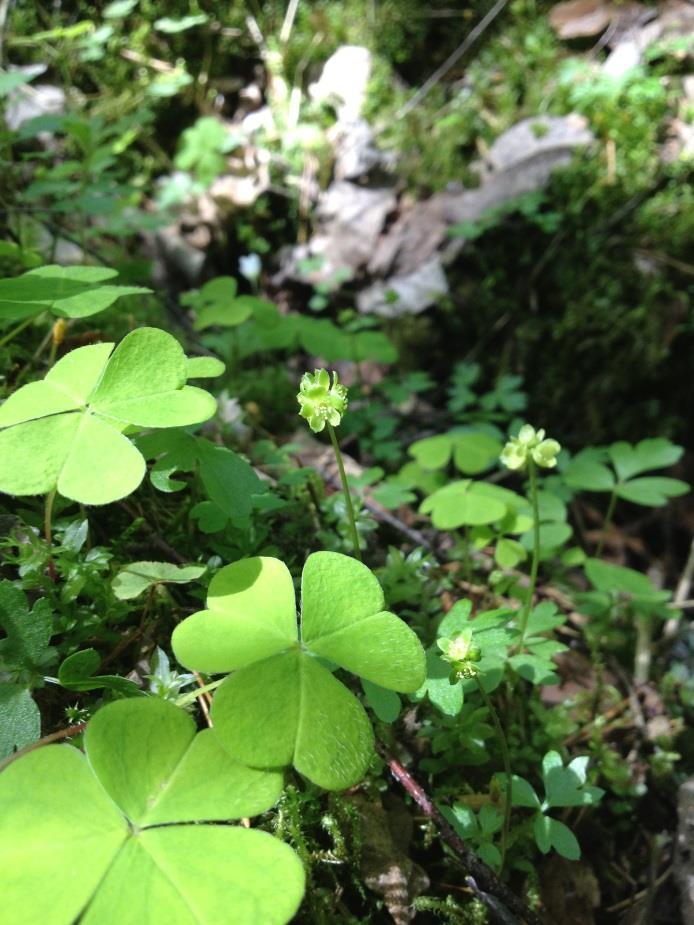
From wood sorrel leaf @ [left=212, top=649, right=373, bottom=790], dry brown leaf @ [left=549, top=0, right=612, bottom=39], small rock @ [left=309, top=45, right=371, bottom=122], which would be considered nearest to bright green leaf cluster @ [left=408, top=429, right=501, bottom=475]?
wood sorrel leaf @ [left=212, top=649, right=373, bottom=790]

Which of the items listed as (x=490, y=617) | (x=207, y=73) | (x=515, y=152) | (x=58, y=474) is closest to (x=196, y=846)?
(x=58, y=474)

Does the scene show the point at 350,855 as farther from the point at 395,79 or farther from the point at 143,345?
the point at 395,79

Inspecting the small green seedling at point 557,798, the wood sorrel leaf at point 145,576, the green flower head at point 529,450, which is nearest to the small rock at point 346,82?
the green flower head at point 529,450

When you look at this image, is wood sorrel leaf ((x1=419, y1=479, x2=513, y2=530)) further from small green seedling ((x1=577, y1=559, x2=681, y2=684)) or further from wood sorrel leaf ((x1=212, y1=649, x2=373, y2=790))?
wood sorrel leaf ((x1=212, y1=649, x2=373, y2=790))

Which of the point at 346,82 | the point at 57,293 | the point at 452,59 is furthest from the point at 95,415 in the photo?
the point at 452,59

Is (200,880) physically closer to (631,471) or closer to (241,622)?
(241,622)

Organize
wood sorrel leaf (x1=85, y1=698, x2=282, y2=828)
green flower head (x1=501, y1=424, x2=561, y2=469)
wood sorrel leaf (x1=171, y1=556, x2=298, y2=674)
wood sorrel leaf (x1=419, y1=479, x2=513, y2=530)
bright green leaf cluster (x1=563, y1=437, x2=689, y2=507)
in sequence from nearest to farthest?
wood sorrel leaf (x1=85, y1=698, x2=282, y2=828)
wood sorrel leaf (x1=171, y1=556, x2=298, y2=674)
green flower head (x1=501, y1=424, x2=561, y2=469)
wood sorrel leaf (x1=419, y1=479, x2=513, y2=530)
bright green leaf cluster (x1=563, y1=437, x2=689, y2=507)
